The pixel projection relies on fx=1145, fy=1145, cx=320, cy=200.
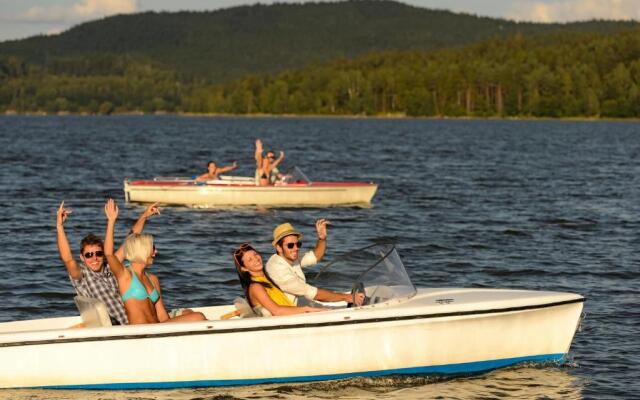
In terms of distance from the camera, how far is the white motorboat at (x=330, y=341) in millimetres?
11781

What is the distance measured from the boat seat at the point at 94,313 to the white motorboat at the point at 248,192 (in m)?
20.2

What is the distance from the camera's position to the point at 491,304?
1263cm

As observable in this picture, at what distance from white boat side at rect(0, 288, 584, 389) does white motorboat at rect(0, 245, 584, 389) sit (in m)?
0.01

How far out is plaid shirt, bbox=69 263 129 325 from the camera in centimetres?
1229

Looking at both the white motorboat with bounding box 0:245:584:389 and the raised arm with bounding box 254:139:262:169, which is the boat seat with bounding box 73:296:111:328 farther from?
the raised arm with bounding box 254:139:262:169

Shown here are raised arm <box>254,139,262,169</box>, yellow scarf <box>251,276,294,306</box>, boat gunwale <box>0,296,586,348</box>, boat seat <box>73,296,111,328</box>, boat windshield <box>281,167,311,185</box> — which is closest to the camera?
boat gunwale <box>0,296,586,348</box>

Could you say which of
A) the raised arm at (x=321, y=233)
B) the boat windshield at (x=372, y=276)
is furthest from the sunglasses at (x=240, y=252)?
the boat windshield at (x=372, y=276)

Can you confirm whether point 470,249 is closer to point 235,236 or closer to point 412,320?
point 235,236

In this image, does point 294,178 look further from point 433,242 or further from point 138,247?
point 138,247

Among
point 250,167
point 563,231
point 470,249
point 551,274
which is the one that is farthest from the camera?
point 250,167

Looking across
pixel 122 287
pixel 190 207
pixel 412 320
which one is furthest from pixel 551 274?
pixel 190 207

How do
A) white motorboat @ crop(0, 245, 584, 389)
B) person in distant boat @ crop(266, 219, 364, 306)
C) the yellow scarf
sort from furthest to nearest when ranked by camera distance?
person in distant boat @ crop(266, 219, 364, 306)
the yellow scarf
white motorboat @ crop(0, 245, 584, 389)

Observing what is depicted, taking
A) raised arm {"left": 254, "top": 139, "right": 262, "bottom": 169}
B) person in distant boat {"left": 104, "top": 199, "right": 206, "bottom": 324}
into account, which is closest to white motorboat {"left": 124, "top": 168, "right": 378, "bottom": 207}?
raised arm {"left": 254, "top": 139, "right": 262, "bottom": 169}

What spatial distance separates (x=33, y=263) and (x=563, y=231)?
45.9 ft
